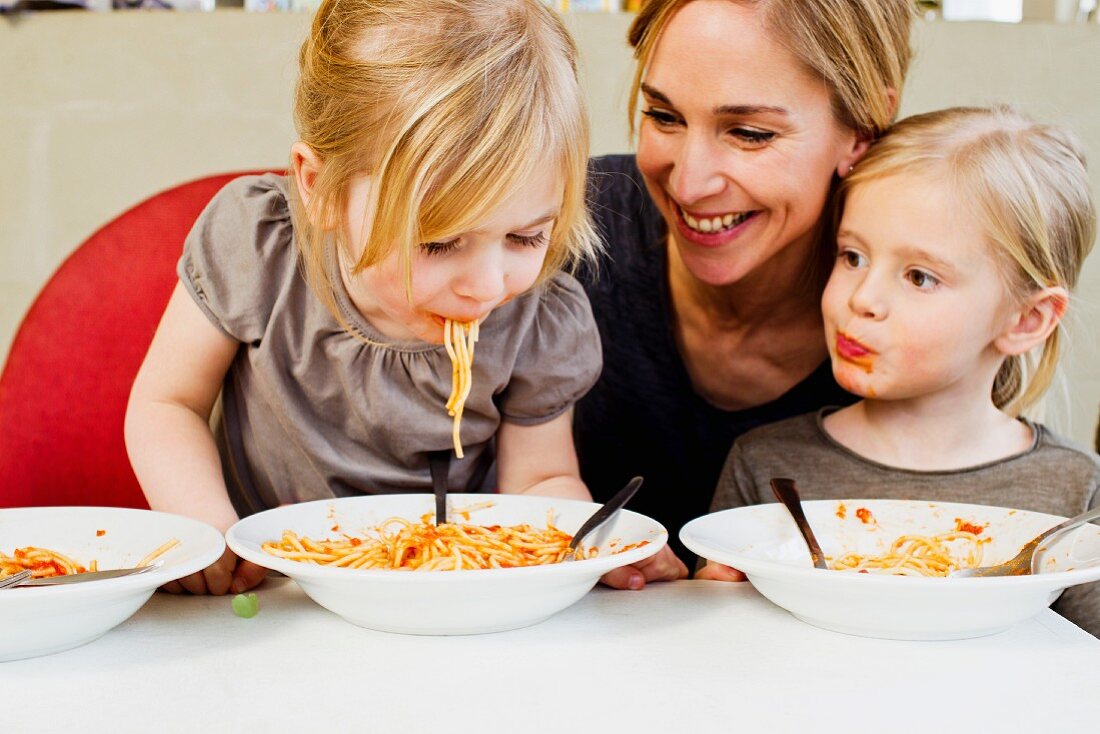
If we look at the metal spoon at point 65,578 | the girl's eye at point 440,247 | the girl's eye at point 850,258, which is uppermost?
the girl's eye at point 440,247

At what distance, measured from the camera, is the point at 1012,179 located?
1.40 metres

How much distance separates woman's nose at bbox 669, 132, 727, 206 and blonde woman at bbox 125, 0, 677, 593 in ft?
0.69

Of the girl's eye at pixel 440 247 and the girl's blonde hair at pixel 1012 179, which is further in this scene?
the girl's blonde hair at pixel 1012 179

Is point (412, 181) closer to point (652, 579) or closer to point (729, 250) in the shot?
point (652, 579)

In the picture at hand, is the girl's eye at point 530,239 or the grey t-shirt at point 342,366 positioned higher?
the girl's eye at point 530,239

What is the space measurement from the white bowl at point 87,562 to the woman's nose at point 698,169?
0.84 m

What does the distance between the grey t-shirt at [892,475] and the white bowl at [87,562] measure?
821mm

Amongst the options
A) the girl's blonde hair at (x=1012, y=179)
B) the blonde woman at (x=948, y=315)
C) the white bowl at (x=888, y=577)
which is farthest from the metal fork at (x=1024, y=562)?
the girl's blonde hair at (x=1012, y=179)

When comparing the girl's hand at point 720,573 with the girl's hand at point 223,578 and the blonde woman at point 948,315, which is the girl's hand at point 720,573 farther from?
the girl's hand at point 223,578

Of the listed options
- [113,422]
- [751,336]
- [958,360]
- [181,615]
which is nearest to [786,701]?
[181,615]

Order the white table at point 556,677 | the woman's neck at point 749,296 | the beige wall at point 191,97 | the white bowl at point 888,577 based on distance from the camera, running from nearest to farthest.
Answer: the white table at point 556,677 → the white bowl at point 888,577 → the woman's neck at point 749,296 → the beige wall at point 191,97

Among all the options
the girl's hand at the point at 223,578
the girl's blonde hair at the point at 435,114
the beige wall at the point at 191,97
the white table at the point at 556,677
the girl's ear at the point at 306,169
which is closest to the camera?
the white table at the point at 556,677

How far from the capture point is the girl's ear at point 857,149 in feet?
5.10

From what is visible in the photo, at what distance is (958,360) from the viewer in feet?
4.65
